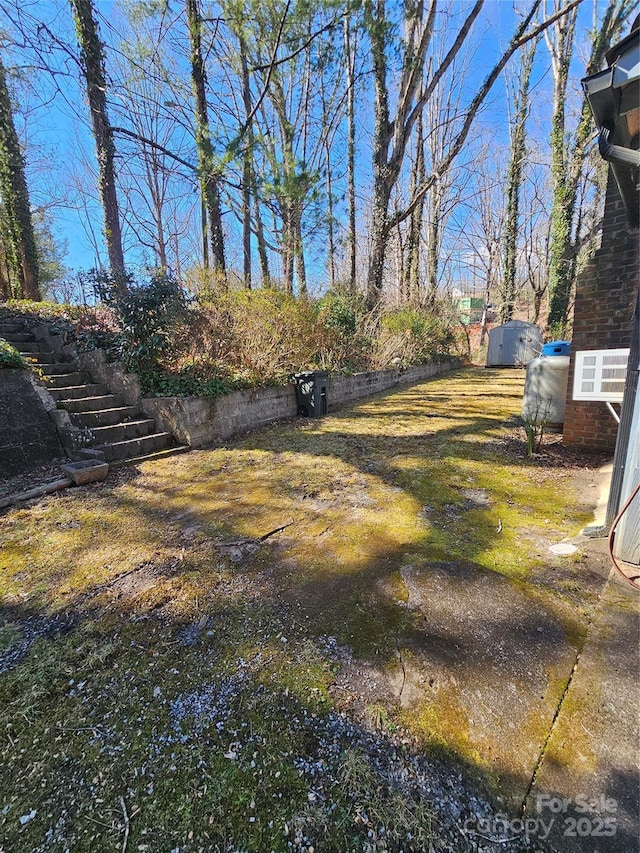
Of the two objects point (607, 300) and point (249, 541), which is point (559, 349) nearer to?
point (607, 300)

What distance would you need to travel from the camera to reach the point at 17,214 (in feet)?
30.4

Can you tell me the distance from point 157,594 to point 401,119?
10.5 meters

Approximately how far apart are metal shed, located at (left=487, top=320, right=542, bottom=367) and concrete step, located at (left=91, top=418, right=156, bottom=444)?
43.3 feet

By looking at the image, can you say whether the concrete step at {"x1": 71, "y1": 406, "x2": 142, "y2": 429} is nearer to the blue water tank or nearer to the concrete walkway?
the concrete walkway

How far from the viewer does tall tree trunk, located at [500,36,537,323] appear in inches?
574

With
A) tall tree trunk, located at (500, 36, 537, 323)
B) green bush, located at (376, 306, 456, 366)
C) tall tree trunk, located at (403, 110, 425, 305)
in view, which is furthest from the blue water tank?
tall tree trunk, located at (500, 36, 537, 323)

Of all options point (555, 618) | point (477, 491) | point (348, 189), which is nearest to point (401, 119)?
point (348, 189)

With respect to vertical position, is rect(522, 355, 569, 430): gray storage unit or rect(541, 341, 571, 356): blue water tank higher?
rect(541, 341, 571, 356): blue water tank

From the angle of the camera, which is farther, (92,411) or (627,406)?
(92,411)

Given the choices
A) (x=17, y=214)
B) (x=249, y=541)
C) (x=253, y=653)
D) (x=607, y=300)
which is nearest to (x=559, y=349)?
(x=607, y=300)

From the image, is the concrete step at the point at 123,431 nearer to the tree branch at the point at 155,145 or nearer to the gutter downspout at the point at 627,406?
the gutter downspout at the point at 627,406

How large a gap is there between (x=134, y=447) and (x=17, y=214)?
9.68m

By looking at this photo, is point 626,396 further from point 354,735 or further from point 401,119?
point 401,119

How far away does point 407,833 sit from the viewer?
93cm
